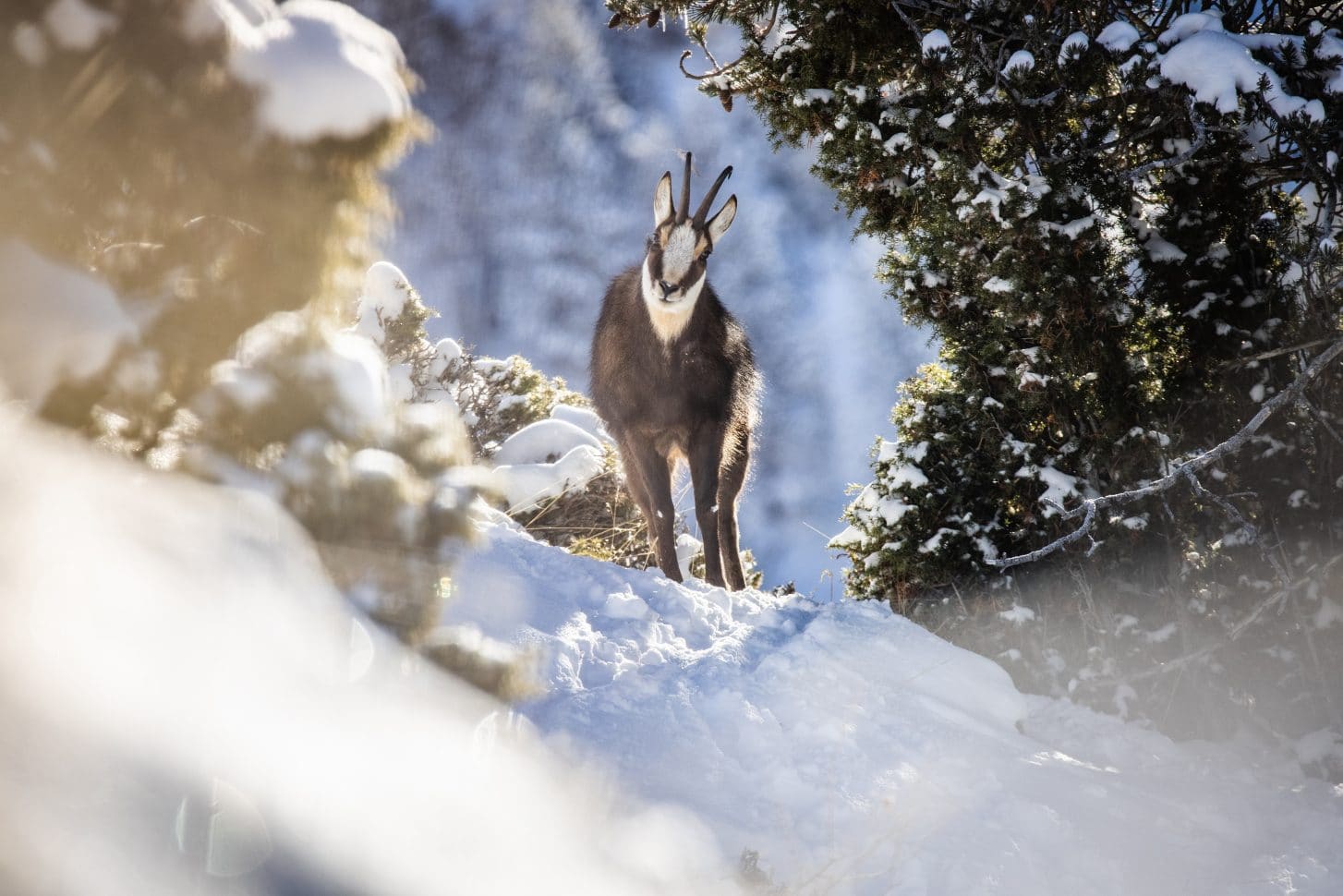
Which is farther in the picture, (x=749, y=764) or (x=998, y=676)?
(x=998, y=676)

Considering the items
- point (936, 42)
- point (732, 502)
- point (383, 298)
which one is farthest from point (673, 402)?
point (383, 298)

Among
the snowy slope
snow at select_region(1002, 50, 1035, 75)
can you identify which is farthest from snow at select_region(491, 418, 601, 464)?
snow at select_region(1002, 50, 1035, 75)

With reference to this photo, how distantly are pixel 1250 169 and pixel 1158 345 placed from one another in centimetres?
81

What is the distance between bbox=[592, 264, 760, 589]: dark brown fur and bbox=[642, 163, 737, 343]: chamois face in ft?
0.38

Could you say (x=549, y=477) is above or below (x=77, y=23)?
above

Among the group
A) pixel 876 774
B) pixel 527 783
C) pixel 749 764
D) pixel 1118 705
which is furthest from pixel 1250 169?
pixel 527 783

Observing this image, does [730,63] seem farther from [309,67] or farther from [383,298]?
[383,298]

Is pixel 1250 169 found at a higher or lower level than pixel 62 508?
higher

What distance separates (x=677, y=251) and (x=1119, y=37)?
8.48 ft

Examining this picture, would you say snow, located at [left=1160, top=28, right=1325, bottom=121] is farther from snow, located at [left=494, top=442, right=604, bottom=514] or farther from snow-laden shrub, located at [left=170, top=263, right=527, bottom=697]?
snow, located at [left=494, top=442, right=604, bottom=514]

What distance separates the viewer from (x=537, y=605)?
299 centimetres

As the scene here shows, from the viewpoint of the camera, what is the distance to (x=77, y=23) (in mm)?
1316

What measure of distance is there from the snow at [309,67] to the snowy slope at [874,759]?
131 centimetres

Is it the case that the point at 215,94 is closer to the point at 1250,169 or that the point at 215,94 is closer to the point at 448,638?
the point at 448,638
